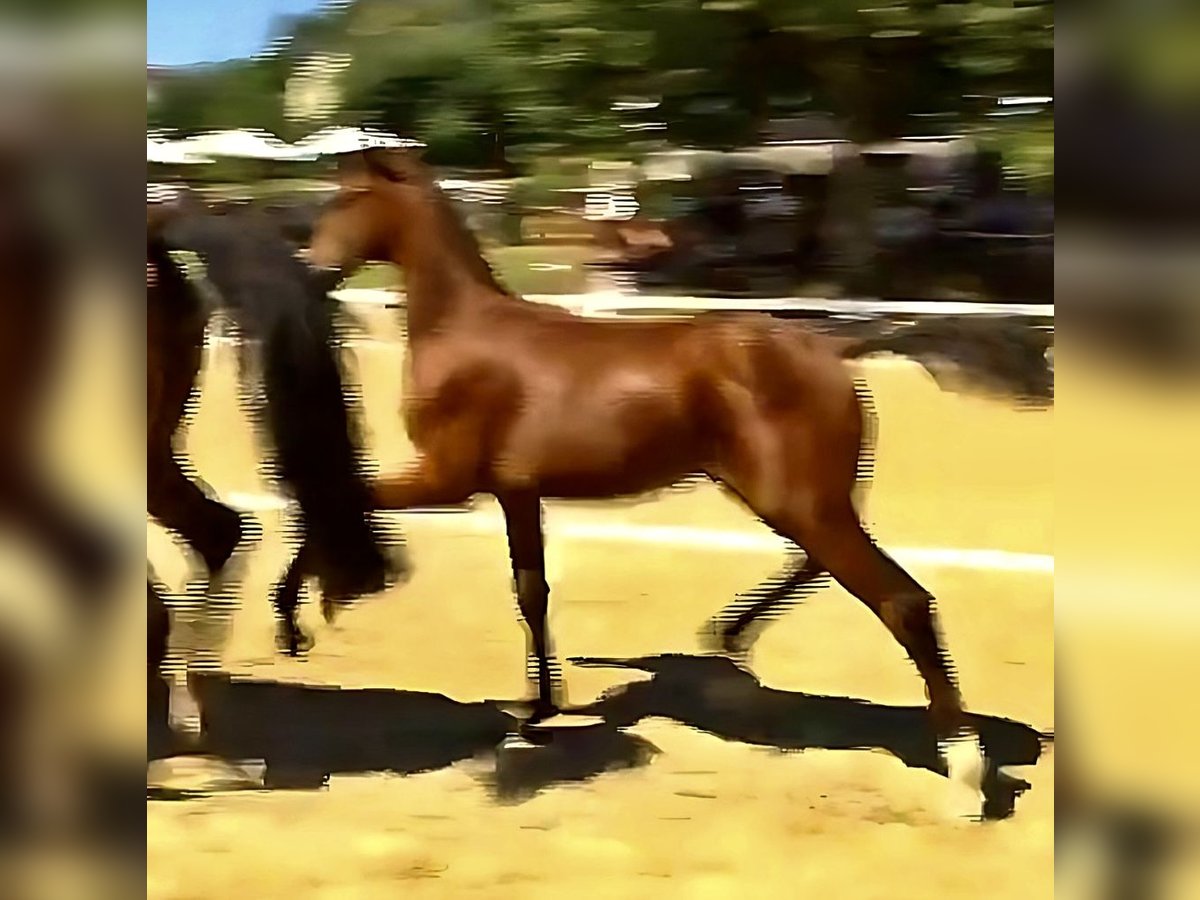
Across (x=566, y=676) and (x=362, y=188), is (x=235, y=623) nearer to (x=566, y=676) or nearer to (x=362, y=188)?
(x=566, y=676)

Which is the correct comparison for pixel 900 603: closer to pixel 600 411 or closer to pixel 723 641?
pixel 723 641

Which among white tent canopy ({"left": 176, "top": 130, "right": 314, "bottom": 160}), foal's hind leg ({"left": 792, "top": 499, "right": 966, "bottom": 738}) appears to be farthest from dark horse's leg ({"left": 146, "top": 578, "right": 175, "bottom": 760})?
foal's hind leg ({"left": 792, "top": 499, "right": 966, "bottom": 738})

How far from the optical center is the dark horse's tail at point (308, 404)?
1.97m

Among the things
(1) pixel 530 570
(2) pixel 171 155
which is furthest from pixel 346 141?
(1) pixel 530 570

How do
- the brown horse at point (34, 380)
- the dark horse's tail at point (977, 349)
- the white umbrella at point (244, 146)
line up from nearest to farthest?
the brown horse at point (34, 380)
the dark horse's tail at point (977, 349)
the white umbrella at point (244, 146)

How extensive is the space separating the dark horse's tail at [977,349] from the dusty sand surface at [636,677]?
31 mm

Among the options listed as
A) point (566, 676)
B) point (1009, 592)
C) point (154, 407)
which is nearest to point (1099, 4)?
point (1009, 592)

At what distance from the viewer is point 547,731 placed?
2.00 meters

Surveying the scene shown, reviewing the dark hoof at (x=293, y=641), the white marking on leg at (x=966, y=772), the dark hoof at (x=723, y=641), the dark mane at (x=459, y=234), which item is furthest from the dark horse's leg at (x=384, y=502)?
the white marking on leg at (x=966, y=772)

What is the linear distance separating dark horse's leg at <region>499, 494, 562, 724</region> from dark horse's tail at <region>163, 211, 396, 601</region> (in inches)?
7.5

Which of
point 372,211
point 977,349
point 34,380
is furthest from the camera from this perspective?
point 372,211

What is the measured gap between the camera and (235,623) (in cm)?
203

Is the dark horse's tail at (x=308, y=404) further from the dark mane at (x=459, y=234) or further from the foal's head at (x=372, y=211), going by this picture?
the dark mane at (x=459, y=234)

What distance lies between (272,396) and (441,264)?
1.06ft
